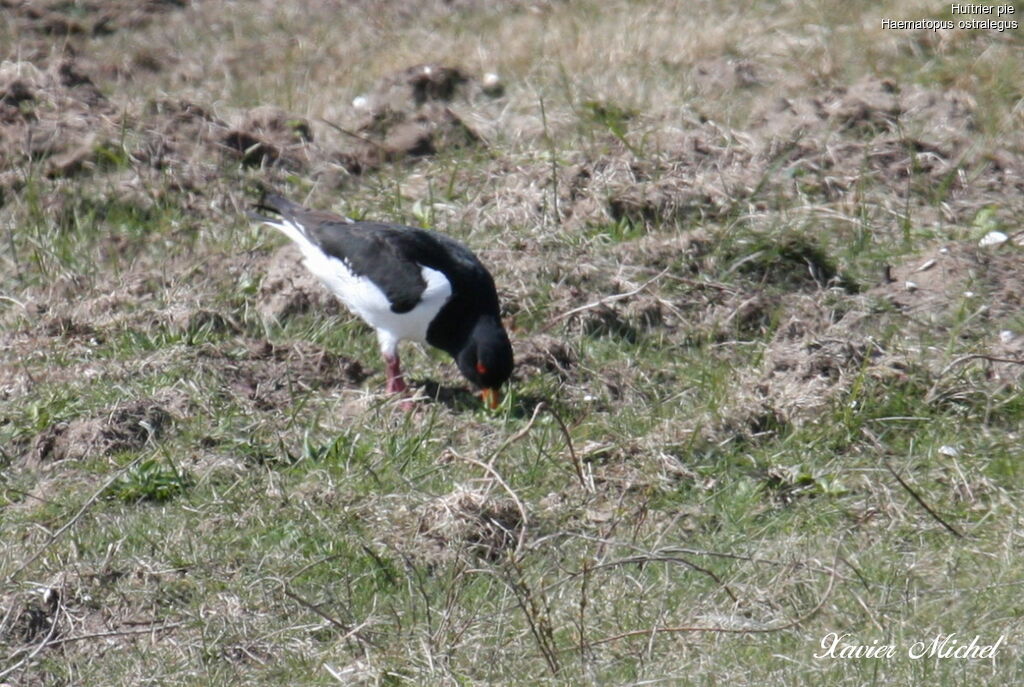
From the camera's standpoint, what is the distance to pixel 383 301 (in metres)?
6.47

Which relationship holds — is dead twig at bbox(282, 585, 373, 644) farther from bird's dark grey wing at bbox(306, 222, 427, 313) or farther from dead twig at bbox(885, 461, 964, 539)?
bird's dark grey wing at bbox(306, 222, 427, 313)

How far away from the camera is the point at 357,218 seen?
750 centimetres

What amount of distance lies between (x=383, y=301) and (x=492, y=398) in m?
0.69

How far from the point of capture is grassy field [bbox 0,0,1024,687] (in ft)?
14.7

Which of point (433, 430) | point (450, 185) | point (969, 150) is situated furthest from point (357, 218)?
point (969, 150)

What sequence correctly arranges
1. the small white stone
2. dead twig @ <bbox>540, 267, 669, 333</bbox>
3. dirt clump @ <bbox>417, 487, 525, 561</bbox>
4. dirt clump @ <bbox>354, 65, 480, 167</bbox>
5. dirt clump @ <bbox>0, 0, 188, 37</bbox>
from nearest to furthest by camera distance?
dirt clump @ <bbox>417, 487, 525, 561</bbox>, dead twig @ <bbox>540, 267, 669, 333</bbox>, the small white stone, dirt clump @ <bbox>354, 65, 480, 167</bbox>, dirt clump @ <bbox>0, 0, 188, 37</bbox>

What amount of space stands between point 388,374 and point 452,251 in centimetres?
65

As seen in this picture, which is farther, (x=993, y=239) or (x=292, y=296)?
(x=993, y=239)

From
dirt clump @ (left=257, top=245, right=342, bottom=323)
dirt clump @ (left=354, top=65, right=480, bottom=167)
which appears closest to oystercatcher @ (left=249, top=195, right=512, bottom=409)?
dirt clump @ (left=257, top=245, right=342, bottom=323)

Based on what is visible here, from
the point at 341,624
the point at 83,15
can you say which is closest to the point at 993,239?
the point at 341,624

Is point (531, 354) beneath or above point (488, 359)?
beneath

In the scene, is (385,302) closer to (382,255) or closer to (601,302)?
(382,255)

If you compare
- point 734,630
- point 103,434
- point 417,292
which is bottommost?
point 103,434

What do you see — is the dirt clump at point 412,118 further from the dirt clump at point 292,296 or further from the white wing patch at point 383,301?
the white wing patch at point 383,301
